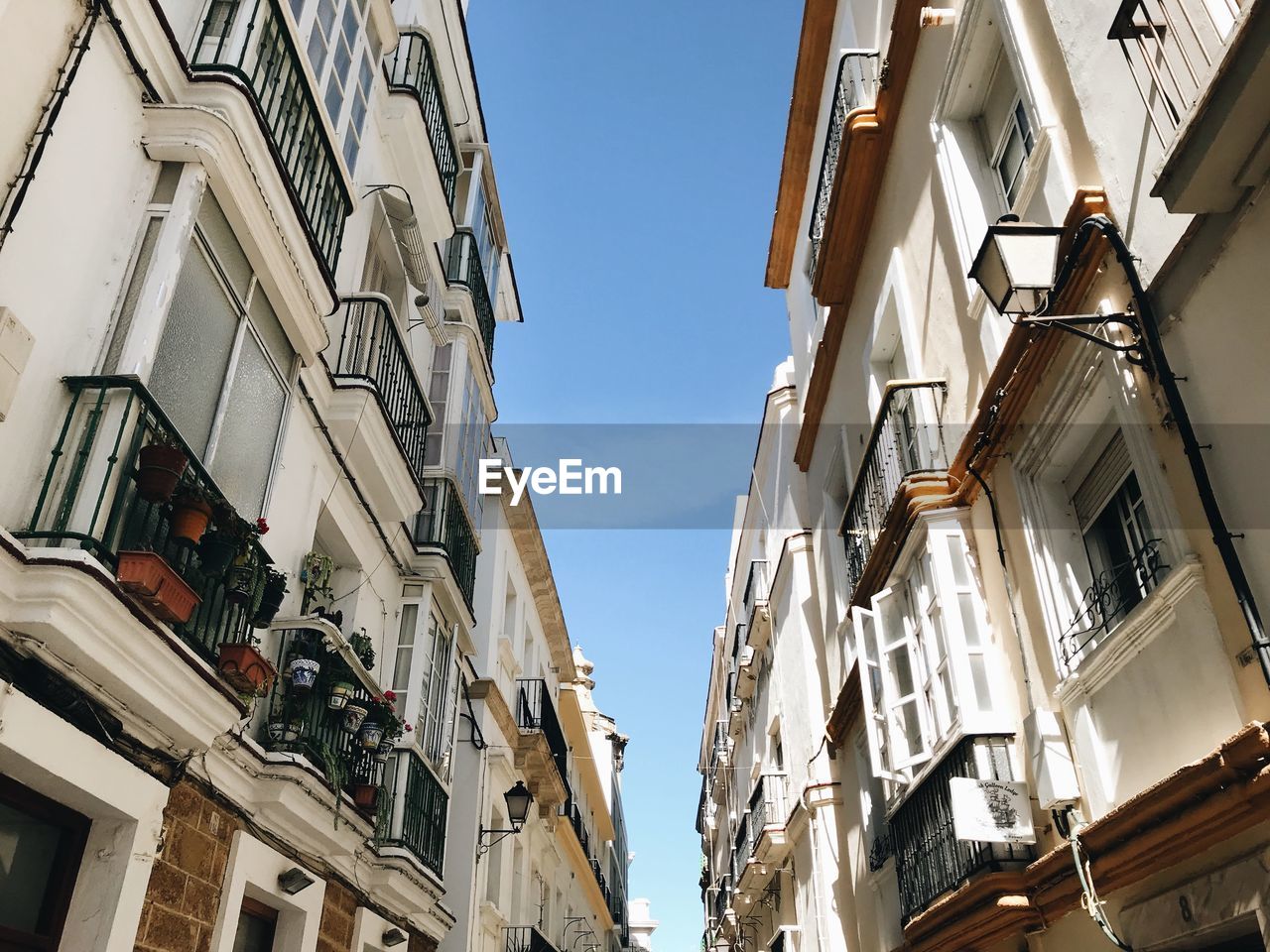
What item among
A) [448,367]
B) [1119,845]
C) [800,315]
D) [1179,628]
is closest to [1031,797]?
[1119,845]

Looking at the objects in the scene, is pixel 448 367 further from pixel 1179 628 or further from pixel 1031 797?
pixel 1179 628

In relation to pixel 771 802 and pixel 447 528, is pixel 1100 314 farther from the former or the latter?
pixel 771 802

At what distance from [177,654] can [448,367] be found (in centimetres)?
787

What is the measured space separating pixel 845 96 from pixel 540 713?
1122 centimetres

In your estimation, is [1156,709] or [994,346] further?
[994,346]

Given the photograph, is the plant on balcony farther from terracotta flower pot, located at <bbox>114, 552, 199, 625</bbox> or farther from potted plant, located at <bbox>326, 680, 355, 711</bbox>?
terracotta flower pot, located at <bbox>114, 552, 199, 625</bbox>

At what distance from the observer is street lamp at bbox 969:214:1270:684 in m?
3.70

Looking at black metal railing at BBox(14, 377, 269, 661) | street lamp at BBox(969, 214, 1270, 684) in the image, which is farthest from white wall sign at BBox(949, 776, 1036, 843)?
black metal railing at BBox(14, 377, 269, 661)

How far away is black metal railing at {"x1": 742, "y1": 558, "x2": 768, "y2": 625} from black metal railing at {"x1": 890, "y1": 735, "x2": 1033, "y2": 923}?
9009 mm

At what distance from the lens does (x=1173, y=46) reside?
409cm

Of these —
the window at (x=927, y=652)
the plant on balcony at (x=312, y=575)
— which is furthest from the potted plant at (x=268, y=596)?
the window at (x=927, y=652)

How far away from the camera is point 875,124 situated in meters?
8.92

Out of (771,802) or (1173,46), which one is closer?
(1173,46)

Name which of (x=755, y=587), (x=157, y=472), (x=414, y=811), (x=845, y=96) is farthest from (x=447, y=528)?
(x=755, y=587)
